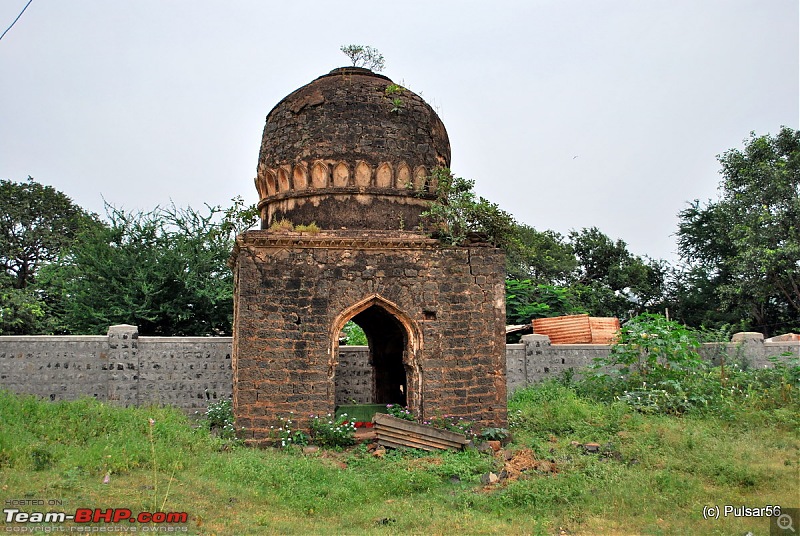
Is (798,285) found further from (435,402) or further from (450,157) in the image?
(435,402)

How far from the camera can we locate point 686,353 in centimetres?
1405

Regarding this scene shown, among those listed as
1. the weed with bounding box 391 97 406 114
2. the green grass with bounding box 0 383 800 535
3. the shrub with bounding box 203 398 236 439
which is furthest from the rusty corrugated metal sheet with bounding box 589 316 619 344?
the shrub with bounding box 203 398 236 439

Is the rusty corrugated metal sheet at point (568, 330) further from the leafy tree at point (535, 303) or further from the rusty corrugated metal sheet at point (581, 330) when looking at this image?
the leafy tree at point (535, 303)

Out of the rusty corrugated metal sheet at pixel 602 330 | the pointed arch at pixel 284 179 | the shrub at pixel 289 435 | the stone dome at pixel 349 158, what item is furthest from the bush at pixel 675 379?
the pointed arch at pixel 284 179

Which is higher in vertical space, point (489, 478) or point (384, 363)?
point (384, 363)

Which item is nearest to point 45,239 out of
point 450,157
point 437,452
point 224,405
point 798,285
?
point 224,405

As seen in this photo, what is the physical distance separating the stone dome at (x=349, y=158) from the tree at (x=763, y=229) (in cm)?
1415

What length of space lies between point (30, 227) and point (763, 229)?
84.1 ft

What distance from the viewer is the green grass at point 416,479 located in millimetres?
7613

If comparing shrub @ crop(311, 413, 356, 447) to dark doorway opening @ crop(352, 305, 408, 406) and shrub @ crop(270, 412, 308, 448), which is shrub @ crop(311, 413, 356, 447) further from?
dark doorway opening @ crop(352, 305, 408, 406)

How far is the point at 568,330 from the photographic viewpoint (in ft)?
56.8

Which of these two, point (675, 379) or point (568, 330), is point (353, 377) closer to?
point (568, 330)

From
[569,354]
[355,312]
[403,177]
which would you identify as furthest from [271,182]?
[569,354]

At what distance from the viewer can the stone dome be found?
1148 centimetres
